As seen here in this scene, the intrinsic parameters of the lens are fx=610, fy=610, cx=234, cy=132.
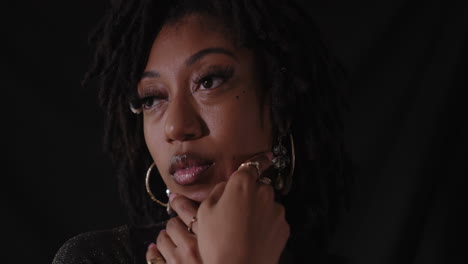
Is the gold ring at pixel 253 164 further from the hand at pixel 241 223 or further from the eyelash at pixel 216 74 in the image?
the eyelash at pixel 216 74

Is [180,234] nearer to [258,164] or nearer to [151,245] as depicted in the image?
[151,245]

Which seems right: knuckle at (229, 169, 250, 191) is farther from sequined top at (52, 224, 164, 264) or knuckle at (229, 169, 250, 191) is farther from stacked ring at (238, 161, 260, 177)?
sequined top at (52, 224, 164, 264)

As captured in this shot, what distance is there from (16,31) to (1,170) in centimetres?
50

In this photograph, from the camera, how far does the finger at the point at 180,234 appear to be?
1382 mm

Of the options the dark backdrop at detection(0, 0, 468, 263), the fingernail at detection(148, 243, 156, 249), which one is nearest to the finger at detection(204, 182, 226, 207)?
the fingernail at detection(148, 243, 156, 249)

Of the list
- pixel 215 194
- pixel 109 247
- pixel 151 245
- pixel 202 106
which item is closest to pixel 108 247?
pixel 109 247

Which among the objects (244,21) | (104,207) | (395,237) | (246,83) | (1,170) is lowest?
(395,237)

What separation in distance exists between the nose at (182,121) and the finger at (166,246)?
0.23 meters

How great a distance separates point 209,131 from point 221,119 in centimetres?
4

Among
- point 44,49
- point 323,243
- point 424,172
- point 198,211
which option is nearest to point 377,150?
point 424,172

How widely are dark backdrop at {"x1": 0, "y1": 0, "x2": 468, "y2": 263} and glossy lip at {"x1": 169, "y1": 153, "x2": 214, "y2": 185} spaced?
2.97 ft

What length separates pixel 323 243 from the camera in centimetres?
187

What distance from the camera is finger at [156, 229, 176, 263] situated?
141 cm

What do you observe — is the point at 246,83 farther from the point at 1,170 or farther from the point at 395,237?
the point at 1,170
